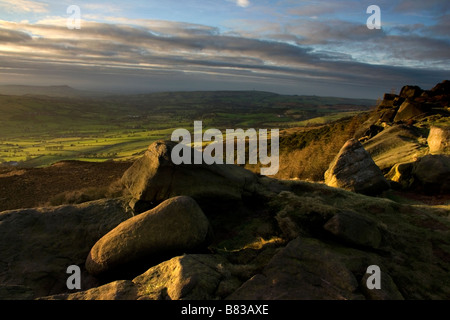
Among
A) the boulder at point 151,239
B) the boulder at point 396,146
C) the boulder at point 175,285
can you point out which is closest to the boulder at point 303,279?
the boulder at point 175,285

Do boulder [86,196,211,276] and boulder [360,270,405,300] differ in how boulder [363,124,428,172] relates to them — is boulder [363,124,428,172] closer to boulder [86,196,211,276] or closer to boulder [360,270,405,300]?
boulder [360,270,405,300]

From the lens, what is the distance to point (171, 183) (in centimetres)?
1060

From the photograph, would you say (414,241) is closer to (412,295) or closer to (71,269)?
(412,295)

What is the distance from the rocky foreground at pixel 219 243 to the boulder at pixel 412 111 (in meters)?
32.0

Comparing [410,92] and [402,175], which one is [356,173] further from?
[410,92]

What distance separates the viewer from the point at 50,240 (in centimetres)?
952

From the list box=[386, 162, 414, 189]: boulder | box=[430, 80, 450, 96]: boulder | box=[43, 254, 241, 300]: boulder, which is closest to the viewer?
box=[43, 254, 241, 300]: boulder

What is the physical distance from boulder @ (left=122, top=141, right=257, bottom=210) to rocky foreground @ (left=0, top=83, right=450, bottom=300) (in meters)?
0.04

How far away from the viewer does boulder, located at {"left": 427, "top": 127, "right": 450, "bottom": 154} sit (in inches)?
786

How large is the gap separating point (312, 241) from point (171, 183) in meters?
5.72

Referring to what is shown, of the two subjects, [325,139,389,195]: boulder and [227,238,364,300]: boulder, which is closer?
[227,238,364,300]: boulder

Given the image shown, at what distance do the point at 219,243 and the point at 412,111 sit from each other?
42355 millimetres

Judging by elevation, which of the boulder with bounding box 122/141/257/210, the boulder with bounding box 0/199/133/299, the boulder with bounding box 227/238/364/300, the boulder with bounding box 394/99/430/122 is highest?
the boulder with bounding box 394/99/430/122

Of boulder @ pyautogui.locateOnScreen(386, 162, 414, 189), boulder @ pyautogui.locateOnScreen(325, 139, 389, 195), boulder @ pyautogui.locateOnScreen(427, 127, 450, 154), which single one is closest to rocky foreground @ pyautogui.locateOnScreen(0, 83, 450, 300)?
boulder @ pyautogui.locateOnScreen(325, 139, 389, 195)
